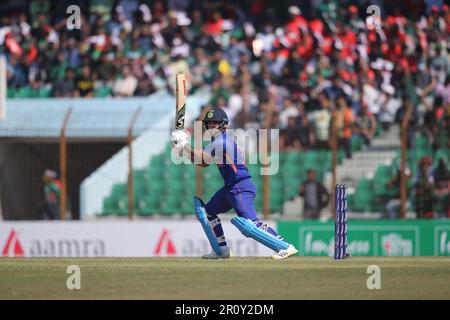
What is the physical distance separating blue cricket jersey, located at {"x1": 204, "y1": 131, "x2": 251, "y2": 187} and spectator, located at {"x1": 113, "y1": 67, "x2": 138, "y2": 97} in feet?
40.6

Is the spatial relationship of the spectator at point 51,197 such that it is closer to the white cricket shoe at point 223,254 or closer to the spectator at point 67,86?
the spectator at point 67,86

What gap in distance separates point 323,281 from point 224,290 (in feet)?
4.22

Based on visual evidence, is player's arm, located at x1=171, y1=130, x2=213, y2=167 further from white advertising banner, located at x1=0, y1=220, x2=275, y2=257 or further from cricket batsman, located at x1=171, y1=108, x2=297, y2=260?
white advertising banner, located at x1=0, y1=220, x2=275, y2=257

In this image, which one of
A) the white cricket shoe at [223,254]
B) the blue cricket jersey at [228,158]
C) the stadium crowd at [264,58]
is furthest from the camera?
the stadium crowd at [264,58]

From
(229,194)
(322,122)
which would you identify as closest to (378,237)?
(322,122)

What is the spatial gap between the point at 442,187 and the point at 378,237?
155 cm

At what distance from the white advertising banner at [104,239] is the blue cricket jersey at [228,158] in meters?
7.43

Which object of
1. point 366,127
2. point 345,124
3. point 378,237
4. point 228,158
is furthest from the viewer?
point 366,127

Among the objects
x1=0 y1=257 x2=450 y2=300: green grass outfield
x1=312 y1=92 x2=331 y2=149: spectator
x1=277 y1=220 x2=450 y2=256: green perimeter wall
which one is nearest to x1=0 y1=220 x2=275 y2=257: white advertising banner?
x1=277 y1=220 x2=450 y2=256: green perimeter wall

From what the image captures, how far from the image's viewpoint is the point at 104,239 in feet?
73.6

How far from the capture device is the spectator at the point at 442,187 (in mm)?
21500

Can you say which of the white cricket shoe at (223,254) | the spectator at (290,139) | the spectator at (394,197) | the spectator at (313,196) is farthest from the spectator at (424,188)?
the white cricket shoe at (223,254)

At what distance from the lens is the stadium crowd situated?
943 inches

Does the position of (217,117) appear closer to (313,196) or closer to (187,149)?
(187,149)
